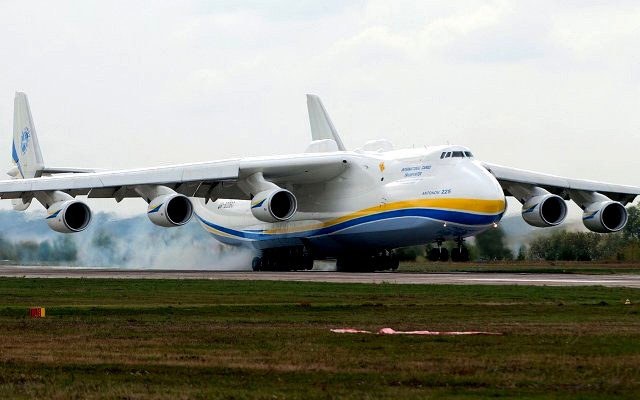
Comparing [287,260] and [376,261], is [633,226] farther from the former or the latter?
[287,260]

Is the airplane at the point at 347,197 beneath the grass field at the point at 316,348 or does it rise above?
beneath

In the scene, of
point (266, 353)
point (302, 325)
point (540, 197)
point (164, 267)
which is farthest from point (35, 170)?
point (266, 353)

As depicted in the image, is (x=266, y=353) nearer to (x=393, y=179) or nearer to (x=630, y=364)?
(x=630, y=364)

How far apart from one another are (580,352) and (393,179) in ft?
99.6

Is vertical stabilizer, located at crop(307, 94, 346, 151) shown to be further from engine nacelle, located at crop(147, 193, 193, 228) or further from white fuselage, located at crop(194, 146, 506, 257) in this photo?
engine nacelle, located at crop(147, 193, 193, 228)

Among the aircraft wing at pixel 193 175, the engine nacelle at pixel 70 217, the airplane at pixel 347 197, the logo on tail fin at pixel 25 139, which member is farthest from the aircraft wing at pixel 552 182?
the logo on tail fin at pixel 25 139

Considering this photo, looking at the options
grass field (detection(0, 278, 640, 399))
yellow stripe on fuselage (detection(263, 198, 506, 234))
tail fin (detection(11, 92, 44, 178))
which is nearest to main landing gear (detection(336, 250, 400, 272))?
yellow stripe on fuselage (detection(263, 198, 506, 234))

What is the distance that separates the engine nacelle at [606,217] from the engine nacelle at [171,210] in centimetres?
1492

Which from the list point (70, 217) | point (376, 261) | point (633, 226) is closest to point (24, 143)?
point (70, 217)

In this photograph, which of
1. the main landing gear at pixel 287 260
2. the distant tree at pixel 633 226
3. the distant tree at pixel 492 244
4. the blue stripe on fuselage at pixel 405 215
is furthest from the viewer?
the distant tree at pixel 633 226

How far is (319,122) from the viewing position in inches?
2189

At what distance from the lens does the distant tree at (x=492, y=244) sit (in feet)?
161

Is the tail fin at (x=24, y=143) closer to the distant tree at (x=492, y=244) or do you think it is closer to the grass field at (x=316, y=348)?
the distant tree at (x=492, y=244)

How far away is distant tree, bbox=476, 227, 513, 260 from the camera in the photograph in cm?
4912
